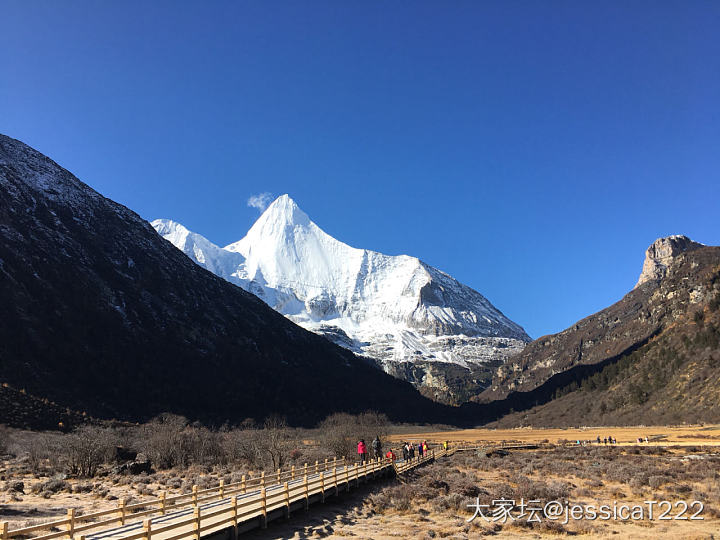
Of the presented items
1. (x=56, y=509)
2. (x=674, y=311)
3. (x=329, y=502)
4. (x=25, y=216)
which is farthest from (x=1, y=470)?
(x=674, y=311)

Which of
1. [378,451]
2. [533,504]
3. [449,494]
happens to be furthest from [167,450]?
[533,504]

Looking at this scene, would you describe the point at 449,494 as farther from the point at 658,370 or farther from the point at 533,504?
the point at 658,370

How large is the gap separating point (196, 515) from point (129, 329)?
9037cm

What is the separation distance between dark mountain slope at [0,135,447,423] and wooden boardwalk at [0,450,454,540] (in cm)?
5369

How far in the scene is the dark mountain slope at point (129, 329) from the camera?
244 feet

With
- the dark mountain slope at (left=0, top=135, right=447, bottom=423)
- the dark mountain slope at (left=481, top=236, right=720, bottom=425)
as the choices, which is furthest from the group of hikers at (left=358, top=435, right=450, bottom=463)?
the dark mountain slope at (left=481, top=236, right=720, bottom=425)

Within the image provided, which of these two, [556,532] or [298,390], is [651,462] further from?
[298,390]

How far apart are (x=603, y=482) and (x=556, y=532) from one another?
15086 mm

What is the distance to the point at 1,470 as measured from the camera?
34156 mm

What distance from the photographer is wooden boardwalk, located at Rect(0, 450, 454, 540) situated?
37.4ft

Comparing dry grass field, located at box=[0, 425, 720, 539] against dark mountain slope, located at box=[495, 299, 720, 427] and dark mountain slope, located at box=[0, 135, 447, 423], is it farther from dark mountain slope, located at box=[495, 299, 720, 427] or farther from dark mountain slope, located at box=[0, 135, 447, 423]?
dark mountain slope, located at box=[495, 299, 720, 427]

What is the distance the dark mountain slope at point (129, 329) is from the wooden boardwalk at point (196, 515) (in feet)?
176

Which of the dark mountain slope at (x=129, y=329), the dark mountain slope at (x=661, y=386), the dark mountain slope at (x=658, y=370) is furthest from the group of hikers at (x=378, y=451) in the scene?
the dark mountain slope at (x=658, y=370)

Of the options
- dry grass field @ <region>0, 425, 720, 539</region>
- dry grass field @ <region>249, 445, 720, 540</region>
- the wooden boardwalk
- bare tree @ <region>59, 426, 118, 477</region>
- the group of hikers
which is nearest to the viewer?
the wooden boardwalk
